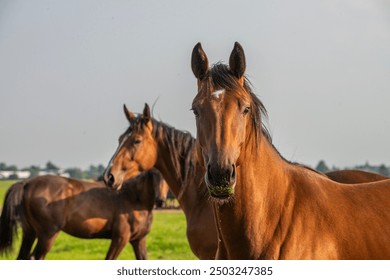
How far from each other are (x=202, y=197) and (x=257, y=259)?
9.12ft

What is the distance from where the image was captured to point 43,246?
10320mm

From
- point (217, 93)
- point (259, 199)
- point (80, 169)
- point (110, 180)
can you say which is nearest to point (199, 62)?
point (217, 93)

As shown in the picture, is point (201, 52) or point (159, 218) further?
point (159, 218)

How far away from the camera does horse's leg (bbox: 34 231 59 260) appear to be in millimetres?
10266

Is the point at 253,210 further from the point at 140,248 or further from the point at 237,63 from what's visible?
the point at 140,248

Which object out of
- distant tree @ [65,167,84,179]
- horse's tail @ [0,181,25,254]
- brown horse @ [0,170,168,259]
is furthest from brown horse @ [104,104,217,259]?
distant tree @ [65,167,84,179]

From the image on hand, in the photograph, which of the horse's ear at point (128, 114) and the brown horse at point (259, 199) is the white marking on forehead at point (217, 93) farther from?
the horse's ear at point (128, 114)

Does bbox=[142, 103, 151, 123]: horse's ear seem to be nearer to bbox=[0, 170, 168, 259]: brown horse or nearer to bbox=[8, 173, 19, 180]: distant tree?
bbox=[0, 170, 168, 259]: brown horse

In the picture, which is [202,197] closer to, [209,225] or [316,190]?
[209,225]

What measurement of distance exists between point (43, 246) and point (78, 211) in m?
0.85

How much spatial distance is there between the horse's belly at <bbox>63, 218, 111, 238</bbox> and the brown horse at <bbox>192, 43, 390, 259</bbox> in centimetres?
711

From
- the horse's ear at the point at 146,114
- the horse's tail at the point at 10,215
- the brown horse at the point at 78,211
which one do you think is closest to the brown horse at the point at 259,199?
the horse's ear at the point at 146,114

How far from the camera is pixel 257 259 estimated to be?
3.64 metres
